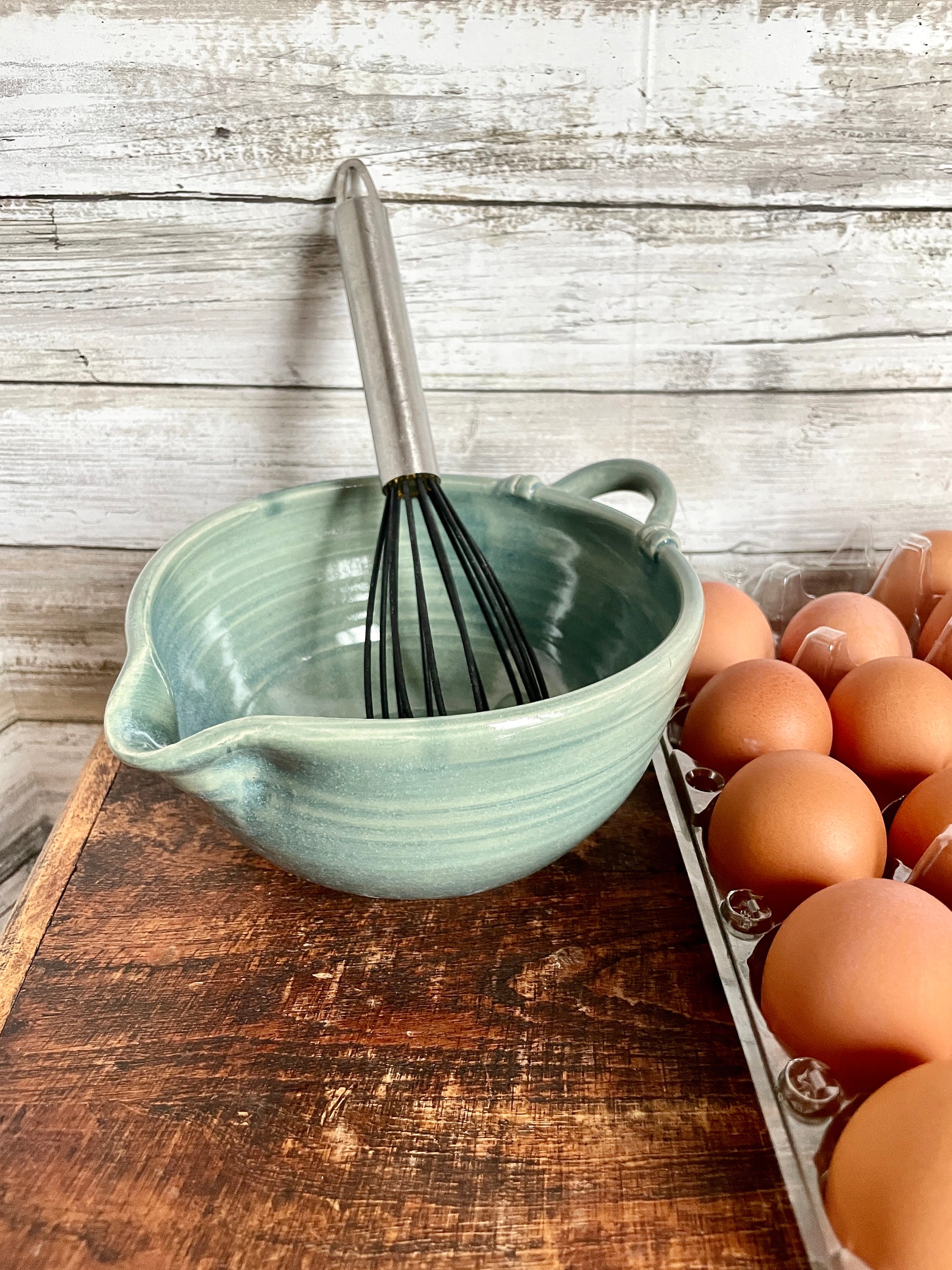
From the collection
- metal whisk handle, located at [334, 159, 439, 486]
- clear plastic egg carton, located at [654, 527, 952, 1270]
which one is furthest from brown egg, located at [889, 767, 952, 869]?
metal whisk handle, located at [334, 159, 439, 486]

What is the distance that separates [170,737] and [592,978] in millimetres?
162

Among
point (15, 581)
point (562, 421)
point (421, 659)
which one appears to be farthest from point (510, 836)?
point (15, 581)

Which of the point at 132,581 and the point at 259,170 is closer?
the point at 259,170

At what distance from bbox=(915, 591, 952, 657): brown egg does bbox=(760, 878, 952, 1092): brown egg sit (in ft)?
0.61

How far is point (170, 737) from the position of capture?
29 centimetres

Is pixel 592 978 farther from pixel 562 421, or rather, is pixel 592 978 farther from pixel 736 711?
pixel 562 421

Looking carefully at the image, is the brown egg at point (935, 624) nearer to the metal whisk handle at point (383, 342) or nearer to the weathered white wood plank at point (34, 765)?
the metal whisk handle at point (383, 342)

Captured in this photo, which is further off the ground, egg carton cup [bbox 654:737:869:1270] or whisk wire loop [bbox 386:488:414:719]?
whisk wire loop [bbox 386:488:414:719]

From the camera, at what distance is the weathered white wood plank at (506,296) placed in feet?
1.49

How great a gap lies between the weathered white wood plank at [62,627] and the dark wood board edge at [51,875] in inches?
5.0

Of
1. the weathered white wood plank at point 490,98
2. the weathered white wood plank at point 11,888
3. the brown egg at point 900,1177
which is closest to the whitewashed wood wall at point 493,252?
the weathered white wood plank at point 490,98

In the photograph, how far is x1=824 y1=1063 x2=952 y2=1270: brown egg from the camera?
20 cm

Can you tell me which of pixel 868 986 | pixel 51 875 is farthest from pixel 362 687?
pixel 868 986

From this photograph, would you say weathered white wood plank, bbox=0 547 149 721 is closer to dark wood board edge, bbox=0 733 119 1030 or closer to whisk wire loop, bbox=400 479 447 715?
dark wood board edge, bbox=0 733 119 1030
